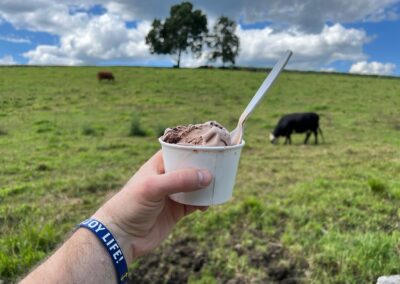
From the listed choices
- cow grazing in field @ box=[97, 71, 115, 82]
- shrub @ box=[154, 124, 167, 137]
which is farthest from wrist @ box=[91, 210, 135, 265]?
cow grazing in field @ box=[97, 71, 115, 82]

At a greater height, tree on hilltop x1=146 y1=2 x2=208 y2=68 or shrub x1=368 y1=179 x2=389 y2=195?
tree on hilltop x1=146 y1=2 x2=208 y2=68

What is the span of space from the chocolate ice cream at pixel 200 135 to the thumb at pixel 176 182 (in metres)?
0.15

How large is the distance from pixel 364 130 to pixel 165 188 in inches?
515

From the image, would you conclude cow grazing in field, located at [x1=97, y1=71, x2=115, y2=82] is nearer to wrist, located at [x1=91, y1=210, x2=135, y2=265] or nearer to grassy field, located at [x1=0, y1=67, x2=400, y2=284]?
grassy field, located at [x1=0, y1=67, x2=400, y2=284]

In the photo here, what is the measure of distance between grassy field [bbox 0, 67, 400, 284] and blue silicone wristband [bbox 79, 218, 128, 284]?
1702 mm

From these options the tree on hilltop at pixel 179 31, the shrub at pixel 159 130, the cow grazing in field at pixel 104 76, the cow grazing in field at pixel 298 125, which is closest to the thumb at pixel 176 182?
the shrub at pixel 159 130

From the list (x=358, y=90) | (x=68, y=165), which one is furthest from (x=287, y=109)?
(x=68, y=165)

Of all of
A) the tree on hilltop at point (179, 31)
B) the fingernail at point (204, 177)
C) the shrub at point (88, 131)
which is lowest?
the shrub at point (88, 131)

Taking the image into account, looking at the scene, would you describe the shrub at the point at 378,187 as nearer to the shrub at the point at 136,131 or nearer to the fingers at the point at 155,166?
the fingers at the point at 155,166

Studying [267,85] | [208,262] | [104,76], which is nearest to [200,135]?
[267,85]

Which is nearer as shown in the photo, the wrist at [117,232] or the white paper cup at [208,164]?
the white paper cup at [208,164]

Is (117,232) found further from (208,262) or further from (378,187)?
(378,187)

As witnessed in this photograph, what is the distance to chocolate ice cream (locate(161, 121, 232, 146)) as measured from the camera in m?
1.69

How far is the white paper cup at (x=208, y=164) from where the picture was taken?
1647 millimetres
